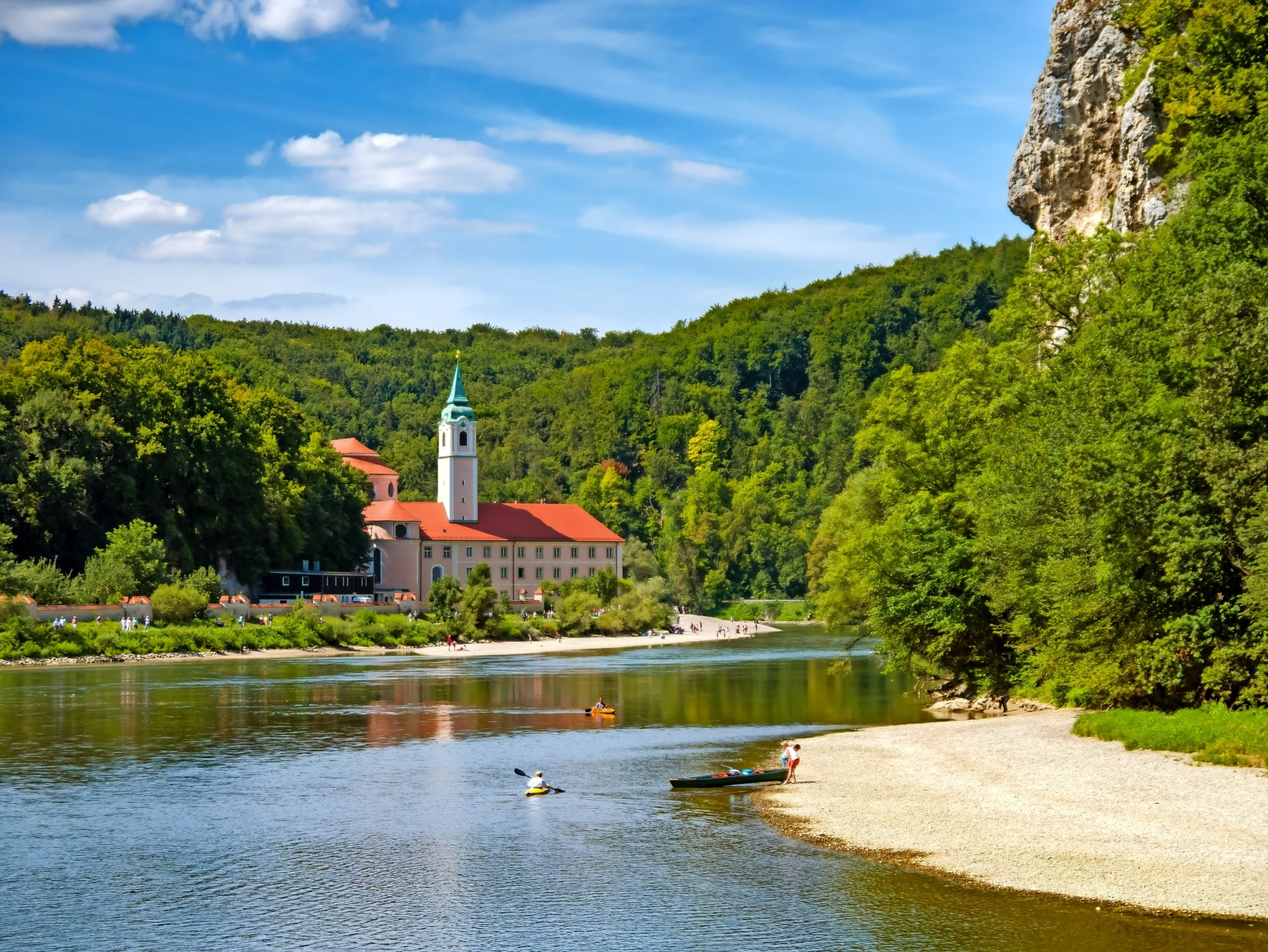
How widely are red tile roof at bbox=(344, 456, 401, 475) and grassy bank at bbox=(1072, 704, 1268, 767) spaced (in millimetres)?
101183

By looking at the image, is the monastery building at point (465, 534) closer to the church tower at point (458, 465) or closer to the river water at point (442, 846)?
the church tower at point (458, 465)

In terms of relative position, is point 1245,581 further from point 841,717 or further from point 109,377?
→ point 109,377

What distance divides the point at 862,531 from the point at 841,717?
759 cm

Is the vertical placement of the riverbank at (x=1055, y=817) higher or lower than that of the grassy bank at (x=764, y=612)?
higher

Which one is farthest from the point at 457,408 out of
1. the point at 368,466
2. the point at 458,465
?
the point at 368,466

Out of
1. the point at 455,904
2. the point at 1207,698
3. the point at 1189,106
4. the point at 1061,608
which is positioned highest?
the point at 1189,106

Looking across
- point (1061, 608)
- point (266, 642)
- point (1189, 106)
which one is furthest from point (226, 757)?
point (266, 642)

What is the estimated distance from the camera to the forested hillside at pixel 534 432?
80.2m

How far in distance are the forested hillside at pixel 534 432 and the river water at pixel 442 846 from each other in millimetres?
37495

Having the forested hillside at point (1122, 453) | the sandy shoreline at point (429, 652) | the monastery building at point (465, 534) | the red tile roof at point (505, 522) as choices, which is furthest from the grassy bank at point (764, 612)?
the forested hillside at point (1122, 453)

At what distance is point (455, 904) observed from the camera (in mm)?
19531

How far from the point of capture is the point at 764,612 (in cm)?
13275

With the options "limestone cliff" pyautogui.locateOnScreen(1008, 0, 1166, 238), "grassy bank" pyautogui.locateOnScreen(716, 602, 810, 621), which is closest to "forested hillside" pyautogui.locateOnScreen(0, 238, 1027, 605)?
"grassy bank" pyautogui.locateOnScreen(716, 602, 810, 621)

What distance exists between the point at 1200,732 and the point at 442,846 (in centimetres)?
1418
